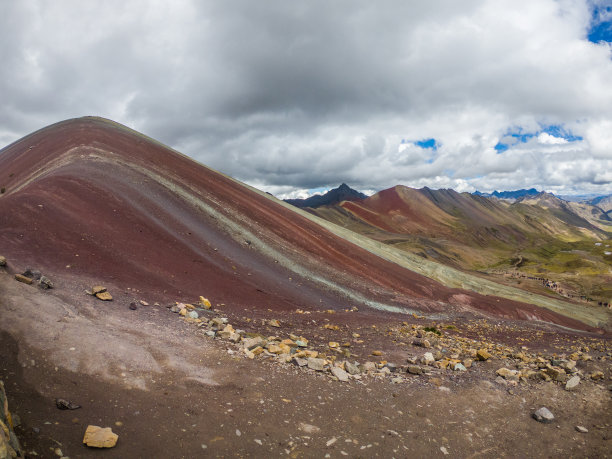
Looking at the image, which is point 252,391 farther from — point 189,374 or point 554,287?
point 554,287

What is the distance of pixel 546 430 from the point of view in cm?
926

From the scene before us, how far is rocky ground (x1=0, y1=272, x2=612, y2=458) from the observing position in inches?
286

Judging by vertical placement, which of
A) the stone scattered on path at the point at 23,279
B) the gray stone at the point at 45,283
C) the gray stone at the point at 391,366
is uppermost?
the stone scattered on path at the point at 23,279

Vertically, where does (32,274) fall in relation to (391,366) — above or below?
above

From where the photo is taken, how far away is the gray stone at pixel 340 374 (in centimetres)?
1083

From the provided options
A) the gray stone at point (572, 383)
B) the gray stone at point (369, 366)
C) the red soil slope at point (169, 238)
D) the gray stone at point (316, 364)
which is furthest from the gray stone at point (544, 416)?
the red soil slope at point (169, 238)

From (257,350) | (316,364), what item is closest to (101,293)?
(257,350)

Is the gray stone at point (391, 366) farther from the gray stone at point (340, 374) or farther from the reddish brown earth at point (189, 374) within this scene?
the gray stone at point (340, 374)

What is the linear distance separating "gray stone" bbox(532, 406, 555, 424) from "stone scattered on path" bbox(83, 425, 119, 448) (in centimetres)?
1096

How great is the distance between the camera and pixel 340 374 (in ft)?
36.0

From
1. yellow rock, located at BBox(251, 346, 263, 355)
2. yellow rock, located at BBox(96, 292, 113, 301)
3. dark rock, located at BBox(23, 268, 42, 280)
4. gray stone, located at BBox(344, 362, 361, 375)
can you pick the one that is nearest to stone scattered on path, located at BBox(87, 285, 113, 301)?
yellow rock, located at BBox(96, 292, 113, 301)

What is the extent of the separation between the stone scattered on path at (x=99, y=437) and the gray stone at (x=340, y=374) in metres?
6.44

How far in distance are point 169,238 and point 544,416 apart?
73.4ft

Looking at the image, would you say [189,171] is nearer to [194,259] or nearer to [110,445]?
[194,259]
